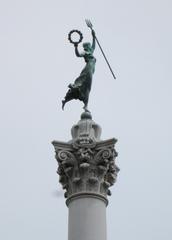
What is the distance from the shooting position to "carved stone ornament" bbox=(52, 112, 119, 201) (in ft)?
71.1

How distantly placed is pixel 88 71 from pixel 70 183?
204 inches

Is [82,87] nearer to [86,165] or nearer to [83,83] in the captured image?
[83,83]

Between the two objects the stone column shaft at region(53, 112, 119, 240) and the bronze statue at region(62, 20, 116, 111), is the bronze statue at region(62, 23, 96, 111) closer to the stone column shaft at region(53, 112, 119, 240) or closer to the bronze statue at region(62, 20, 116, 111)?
the bronze statue at region(62, 20, 116, 111)

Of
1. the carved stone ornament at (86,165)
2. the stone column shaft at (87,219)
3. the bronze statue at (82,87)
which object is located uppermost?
the bronze statue at (82,87)

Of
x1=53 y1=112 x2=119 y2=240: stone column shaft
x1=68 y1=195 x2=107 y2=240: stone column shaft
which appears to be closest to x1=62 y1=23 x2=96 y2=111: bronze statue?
x1=53 y1=112 x2=119 y2=240: stone column shaft

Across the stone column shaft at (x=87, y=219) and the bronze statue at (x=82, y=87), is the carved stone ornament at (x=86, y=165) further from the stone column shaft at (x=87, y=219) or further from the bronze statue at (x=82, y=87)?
the bronze statue at (x=82, y=87)

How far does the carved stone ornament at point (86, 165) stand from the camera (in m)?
21.7

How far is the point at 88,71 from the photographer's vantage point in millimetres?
25047

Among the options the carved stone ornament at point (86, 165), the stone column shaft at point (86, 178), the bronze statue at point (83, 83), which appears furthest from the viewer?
the bronze statue at point (83, 83)

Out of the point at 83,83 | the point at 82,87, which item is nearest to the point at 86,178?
the point at 82,87

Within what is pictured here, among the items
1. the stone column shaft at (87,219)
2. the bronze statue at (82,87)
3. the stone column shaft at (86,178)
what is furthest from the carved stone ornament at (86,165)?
the bronze statue at (82,87)

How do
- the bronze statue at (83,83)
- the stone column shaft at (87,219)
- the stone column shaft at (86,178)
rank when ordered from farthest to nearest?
1. the bronze statue at (83,83)
2. the stone column shaft at (86,178)
3. the stone column shaft at (87,219)

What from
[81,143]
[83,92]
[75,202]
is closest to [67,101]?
[83,92]

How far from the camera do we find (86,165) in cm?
2150
